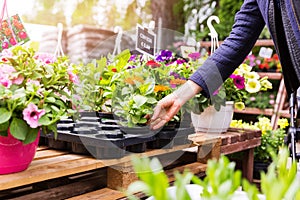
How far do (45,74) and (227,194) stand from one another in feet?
2.70

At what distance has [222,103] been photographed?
180 cm

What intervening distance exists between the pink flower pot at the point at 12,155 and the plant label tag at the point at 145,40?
0.64 metres

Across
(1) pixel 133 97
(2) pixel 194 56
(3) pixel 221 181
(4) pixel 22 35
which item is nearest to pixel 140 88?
(1) pixel 133 97

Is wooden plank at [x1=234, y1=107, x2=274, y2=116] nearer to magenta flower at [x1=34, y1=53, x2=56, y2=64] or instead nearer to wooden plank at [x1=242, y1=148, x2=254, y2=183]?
wooden plank at [x1=242, y1=148, x2=254, y2=183]

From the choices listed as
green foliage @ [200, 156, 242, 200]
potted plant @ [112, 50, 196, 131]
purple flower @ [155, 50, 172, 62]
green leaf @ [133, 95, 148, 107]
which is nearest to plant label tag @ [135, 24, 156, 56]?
potted plant @ [112, 50, 196, 131]

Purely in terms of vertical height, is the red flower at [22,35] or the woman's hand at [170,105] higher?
the red flower at [22,35]

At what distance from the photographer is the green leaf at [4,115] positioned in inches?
35.7

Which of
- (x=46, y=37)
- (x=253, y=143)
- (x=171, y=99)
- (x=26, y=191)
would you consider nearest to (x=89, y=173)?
(x=26, y=191)

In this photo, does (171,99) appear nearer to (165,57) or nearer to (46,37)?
(165,57)

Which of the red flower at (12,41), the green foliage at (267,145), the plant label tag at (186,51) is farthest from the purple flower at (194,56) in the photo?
the red flower at (12,41)

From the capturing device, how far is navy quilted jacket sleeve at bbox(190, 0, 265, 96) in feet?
4.04

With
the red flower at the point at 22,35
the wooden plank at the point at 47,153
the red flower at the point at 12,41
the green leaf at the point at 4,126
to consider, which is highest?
the red flower at the point at 22,35

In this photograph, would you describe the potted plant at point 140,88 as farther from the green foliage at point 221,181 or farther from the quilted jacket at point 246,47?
the green foliage at point 221,181

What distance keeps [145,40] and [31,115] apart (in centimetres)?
66
